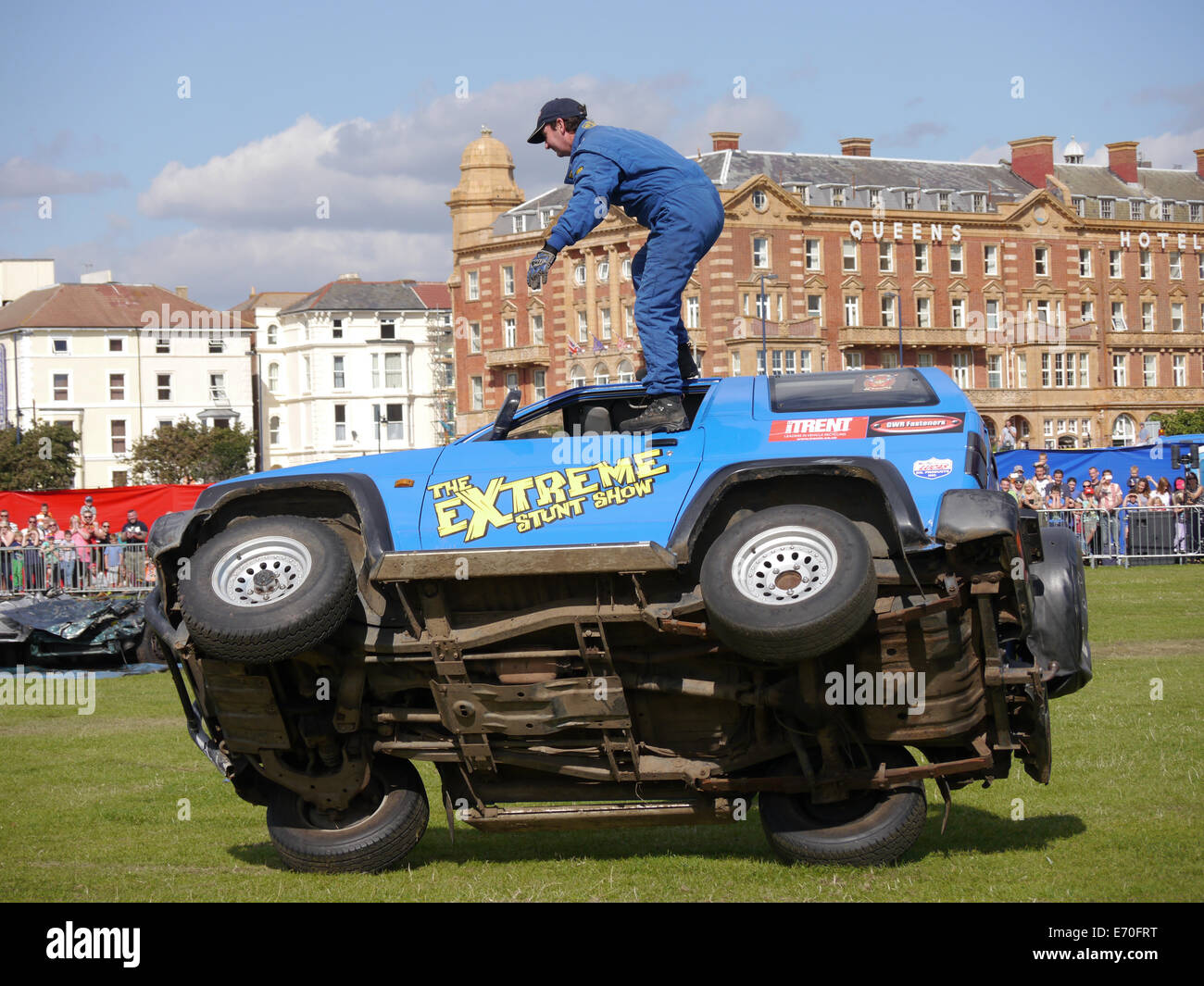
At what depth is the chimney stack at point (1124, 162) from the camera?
321 feet

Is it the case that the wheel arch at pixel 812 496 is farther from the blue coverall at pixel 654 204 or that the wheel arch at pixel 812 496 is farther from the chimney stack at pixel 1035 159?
the chimney stack at pixel 1035 159

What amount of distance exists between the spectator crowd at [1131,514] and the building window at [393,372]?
82604 millimetres

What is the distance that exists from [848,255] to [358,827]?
81.8 meters

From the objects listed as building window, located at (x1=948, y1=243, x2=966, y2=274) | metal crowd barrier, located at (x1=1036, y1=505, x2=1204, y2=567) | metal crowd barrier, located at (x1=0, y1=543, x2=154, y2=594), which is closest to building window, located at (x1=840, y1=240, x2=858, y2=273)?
building window, located at (x1=948, y1=243, x2=966, y2=274)

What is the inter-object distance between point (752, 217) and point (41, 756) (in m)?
72.7

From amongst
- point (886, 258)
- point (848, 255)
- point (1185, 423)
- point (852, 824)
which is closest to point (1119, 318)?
point (1185, 423)

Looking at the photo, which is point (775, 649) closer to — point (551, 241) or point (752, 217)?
point (551, 241)

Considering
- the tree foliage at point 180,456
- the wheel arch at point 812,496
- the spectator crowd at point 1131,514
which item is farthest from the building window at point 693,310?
the wheel arch at point 812,496

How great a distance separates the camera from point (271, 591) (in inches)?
285

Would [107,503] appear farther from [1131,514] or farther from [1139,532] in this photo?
[1139,532]

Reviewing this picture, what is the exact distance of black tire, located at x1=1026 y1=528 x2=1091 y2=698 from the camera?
766 cm

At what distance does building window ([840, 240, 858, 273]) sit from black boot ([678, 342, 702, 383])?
263ft
